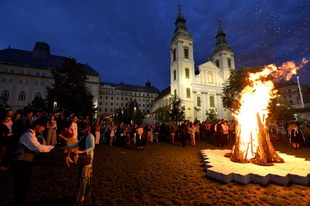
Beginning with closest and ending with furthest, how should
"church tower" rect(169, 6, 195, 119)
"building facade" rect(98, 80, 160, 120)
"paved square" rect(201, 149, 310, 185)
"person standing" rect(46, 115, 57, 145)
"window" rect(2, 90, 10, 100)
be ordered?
1. "paved square" rect(201, 149, 310, 185)
2. "person standing" rect(46, 115, 57, 145)
3. "church tower" rect(169, 6, 195, 119)
4. "window" rect(2, 90, 10, 100)
5. "building facade" rect(98, 80, 160, 120)

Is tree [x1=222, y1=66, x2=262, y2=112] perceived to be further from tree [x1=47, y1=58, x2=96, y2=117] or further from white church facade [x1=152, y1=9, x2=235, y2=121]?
tree [x1=47, y1=58, x2=96, y2=117]

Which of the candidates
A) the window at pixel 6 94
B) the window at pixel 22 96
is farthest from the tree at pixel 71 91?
the window at pixel 6 94

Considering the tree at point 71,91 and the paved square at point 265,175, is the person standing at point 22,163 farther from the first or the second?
the tree at point 71,91

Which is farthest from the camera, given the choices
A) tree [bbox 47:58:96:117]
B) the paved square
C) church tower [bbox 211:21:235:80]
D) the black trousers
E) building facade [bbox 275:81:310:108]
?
building facade [bbox 275:81:310:108]

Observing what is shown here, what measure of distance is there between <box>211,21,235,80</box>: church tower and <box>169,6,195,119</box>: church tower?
1204cm

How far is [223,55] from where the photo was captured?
150 feet

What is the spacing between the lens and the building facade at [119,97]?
7394cm

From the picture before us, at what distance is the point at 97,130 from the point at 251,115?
35.2 ft

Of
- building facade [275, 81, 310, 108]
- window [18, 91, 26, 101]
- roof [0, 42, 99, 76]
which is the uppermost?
roof [0, 42, 99, 76]

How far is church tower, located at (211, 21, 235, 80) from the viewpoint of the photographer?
4525cm

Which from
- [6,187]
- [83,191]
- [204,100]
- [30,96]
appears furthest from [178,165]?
[30,96]

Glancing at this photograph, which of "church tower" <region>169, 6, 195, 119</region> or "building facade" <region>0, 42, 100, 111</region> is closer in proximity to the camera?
"church tower" <region>169, 6, 195, 119</region>

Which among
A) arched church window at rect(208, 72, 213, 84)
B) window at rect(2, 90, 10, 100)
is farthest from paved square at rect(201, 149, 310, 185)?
window at rect(2, 90, 10, 100)

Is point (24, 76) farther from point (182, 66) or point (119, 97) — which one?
point (182, 66)
